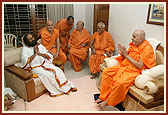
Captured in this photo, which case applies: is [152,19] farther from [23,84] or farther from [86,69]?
[23,84]

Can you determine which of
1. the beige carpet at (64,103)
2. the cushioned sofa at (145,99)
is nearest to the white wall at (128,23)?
the cushioned sofa at (145,99)

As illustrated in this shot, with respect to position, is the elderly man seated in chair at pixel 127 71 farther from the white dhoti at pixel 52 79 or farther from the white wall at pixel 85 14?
the white wall at pixel 85 14

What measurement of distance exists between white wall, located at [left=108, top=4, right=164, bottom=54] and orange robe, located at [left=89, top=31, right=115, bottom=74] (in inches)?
11.6

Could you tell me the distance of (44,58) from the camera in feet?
9.53

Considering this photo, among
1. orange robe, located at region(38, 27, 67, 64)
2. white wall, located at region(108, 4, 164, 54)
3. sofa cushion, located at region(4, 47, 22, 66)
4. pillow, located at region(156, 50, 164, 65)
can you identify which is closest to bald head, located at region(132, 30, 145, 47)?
pillow, located at region(156, 50, 164, 65)

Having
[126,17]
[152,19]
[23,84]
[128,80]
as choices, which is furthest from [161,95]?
[23,84]

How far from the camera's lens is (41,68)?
2.71 metres

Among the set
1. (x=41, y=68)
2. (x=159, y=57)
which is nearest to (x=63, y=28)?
(x=41, y=68)

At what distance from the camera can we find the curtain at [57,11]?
463cm

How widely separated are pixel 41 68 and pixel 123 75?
5.02ft

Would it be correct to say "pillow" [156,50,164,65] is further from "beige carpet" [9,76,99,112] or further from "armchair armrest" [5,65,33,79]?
"armchair armrest" [5,65,33,79]

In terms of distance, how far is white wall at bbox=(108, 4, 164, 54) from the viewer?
2578 millimetres

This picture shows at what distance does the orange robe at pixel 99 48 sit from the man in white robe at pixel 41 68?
0.89 m

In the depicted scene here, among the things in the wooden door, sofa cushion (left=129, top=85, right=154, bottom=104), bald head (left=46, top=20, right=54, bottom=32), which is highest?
the wooden door
